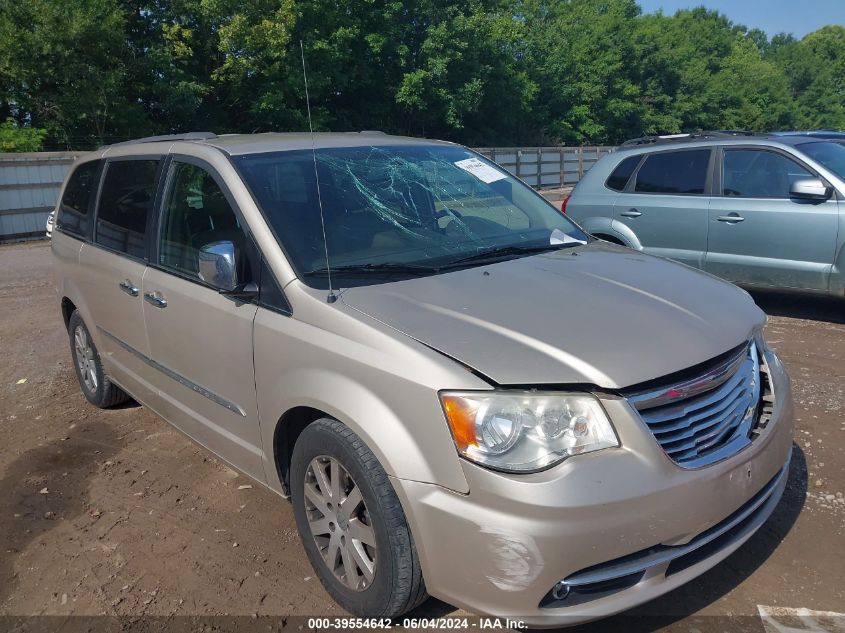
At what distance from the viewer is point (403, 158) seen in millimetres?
3949

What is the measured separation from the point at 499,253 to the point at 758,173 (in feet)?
14.8

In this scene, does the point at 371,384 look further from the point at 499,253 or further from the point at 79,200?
the point at 79,200

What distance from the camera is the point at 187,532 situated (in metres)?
3.59

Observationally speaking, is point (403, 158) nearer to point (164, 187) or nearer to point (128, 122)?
point (164, 187)

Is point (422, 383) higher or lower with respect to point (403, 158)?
lower

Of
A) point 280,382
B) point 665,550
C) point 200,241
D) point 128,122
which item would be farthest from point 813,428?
point 128,122

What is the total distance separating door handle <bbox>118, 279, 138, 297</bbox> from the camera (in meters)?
4.03

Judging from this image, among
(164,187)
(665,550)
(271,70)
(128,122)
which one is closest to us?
(665,550)

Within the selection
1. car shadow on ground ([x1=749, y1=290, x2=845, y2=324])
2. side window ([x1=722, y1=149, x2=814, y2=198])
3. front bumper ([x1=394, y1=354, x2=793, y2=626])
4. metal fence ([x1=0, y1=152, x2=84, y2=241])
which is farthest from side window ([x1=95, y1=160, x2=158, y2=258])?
metal fence ([x1=0, y1=152, x2=84, y2=241])

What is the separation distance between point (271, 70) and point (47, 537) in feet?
82.2

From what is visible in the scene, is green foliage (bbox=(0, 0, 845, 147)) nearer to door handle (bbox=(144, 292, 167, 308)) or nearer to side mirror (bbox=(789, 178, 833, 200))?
door handle (bbox=(144, 292, 167, 308))

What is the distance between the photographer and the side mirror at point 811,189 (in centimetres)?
620

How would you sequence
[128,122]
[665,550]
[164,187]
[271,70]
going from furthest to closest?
1. [271,70]
2. [128,122]
3. [164,187]
4. [665,550]

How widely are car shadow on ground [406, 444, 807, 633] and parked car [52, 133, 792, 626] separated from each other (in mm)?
331
